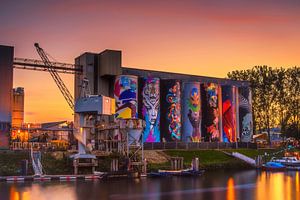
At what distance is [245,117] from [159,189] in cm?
6817

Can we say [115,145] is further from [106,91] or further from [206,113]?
[206,113]

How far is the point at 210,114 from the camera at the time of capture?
110 metres

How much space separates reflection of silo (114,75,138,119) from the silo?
3124 mm

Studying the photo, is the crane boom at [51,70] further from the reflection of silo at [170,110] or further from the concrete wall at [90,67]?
the reflection of silo at [170,110]

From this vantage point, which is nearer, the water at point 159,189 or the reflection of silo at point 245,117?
the water at point 159,189

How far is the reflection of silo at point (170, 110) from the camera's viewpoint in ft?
335

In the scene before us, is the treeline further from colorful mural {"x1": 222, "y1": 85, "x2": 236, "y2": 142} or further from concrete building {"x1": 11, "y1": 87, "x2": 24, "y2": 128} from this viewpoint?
concrete building {"x1": 11, "y1": 87, "x2": 24, "y2": 128}

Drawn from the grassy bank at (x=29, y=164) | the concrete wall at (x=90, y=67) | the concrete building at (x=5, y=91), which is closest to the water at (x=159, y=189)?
the grassy bank at (x=29, y=164)

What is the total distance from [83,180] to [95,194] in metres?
16.3

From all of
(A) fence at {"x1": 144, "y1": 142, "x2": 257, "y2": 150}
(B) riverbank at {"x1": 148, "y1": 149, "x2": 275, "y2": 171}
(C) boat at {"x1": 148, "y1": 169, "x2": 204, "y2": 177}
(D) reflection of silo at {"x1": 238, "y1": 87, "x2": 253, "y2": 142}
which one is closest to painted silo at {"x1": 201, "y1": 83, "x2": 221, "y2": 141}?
(A) fence at {"x1": 144, "y1": 142, "x2": 257, "y2": 150}

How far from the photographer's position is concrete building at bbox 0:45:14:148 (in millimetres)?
81062

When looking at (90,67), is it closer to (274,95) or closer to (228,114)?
(228,114)

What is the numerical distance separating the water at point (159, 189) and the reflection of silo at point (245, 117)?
5118 centimetres

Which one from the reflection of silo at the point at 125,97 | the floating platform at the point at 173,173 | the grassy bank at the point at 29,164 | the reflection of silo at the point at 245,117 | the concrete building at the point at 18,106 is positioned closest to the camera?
the grassy bank at the point at 29,164
